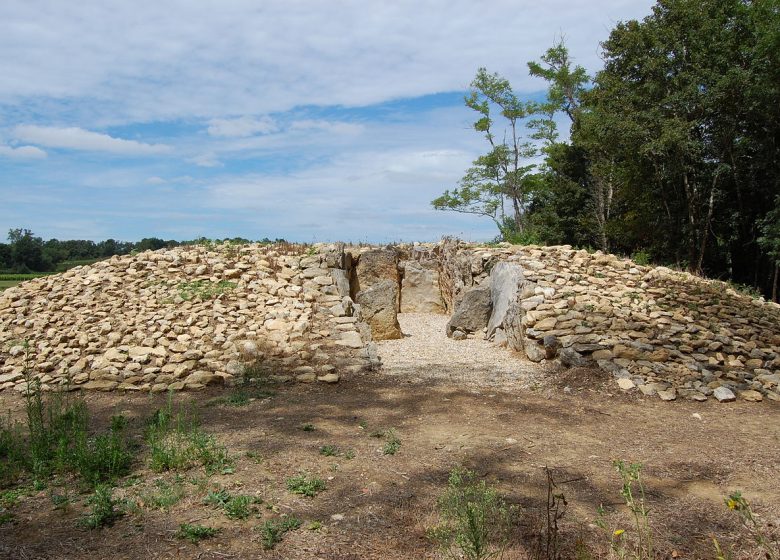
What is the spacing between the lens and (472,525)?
2225mm

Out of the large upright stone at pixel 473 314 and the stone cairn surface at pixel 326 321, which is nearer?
the stone cairn surface at pixel 326 321

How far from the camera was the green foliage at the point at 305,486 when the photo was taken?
325cm

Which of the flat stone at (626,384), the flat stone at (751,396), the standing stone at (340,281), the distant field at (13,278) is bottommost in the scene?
the flat stone at (751,396)

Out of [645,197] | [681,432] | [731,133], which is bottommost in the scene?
[681,432]

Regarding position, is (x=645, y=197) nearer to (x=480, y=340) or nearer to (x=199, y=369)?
(x=480, y=340)

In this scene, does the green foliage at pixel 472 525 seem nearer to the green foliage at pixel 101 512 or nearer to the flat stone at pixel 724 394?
the green foliage at pixel 101 512

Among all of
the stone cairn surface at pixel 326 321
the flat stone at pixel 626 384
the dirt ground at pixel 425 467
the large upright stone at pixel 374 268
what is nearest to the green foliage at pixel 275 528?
the dirt ground at pixel 425 467

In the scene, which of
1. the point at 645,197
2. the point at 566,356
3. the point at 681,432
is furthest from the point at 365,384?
the point at 645,197

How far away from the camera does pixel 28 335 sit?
7926 millimetres

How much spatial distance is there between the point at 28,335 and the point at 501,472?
24.3ft

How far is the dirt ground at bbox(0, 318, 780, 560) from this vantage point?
2.79 m

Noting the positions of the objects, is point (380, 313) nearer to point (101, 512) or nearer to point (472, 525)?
point (101, 512)

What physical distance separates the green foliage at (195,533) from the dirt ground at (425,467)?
0.05 metres

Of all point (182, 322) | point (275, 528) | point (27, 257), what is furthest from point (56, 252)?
point (275, 528)
